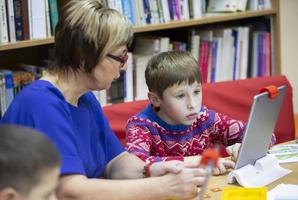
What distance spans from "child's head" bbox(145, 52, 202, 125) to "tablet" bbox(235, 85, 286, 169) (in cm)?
26

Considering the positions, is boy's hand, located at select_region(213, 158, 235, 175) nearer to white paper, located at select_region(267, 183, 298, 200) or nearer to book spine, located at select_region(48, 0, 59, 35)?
white paper, located at select_region(267, 183, 298, 200)

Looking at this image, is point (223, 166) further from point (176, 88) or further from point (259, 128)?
point (176, 88)

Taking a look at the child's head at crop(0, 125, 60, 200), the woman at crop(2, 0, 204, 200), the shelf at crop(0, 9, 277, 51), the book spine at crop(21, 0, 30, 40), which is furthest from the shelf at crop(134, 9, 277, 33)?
the child's head at crop(0, 125, 60, 200)

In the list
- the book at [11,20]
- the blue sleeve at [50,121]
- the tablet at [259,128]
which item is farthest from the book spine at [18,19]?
the tablet at [259,128]

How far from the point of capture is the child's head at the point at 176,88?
181cm

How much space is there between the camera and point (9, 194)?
1046mm

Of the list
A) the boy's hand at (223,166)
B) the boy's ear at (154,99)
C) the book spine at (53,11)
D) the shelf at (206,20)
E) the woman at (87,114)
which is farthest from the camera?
the shelf at (206,20)

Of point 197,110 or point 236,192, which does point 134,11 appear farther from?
point 236,192

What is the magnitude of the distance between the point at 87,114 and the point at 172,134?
0.36m

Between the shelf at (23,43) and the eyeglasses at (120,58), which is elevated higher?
the eyeglasses at (120,58)

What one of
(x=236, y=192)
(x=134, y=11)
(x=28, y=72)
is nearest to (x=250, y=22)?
(x=134, y=11)

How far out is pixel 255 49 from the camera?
2900 mm

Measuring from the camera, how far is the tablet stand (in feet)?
5.10

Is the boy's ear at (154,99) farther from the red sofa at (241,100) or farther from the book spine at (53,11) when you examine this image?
the book spine at (53,11)
